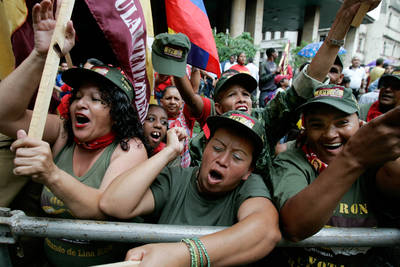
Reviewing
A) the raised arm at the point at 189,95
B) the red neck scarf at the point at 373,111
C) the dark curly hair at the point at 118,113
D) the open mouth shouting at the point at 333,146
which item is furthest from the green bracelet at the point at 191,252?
the red neck scarf at the point at 373,111

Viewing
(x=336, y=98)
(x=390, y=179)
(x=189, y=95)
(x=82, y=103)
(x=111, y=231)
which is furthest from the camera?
(x=189, y=95)

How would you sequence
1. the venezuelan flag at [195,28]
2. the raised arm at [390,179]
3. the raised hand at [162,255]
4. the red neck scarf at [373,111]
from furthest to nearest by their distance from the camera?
the red neck scarf at [373,111], the venezuelan flag at [195,28], the raised arm at [390,179], the raised hand at [162,255]

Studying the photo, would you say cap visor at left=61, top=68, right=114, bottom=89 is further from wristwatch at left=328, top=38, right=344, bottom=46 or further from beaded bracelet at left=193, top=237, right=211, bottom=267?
wristwatch at left=328, top=38, right=344, bottom=46

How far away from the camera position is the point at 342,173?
1.15 meters

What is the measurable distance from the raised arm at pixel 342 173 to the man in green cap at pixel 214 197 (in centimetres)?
13

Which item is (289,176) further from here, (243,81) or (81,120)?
(81,120)

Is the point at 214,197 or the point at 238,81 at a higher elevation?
the point at 238,81

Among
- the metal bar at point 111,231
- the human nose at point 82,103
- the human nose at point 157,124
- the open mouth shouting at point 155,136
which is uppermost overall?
the human nose at point 82,103

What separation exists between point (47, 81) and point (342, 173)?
141 cm

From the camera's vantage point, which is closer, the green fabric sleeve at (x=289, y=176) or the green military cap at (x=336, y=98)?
the green fabric sleeve at (x=289, y=176)

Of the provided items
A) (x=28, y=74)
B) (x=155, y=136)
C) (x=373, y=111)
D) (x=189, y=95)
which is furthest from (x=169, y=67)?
(x=373, y=111)

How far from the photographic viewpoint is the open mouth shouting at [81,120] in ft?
5.70

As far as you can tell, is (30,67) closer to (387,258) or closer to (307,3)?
(387,258)

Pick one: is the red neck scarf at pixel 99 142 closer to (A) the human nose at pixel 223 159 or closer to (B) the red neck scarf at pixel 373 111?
(A) the human nose at pixel 223 159
